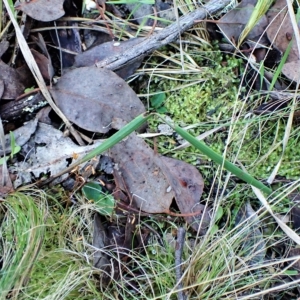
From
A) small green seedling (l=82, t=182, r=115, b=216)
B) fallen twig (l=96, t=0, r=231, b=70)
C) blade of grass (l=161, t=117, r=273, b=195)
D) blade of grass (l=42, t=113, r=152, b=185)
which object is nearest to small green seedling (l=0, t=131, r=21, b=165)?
blade of grass (l=42, t=113, r=152, b=185)

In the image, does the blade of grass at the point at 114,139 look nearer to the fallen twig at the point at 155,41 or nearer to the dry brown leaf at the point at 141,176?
the dry brown leaf at the point at 141,176

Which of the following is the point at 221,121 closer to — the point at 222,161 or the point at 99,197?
the point at 222,161

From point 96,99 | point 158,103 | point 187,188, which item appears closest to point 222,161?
point 187,188

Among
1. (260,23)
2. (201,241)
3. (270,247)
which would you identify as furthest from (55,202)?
(260,23)

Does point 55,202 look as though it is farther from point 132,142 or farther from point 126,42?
point 126,42

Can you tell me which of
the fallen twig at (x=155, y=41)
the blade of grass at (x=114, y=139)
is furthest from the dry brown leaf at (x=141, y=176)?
the fallen twig at (x=155, y=41)

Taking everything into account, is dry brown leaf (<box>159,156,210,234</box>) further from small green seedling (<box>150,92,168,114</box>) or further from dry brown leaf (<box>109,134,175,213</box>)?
small green seedling (<box>150,92,168,114</box>)
